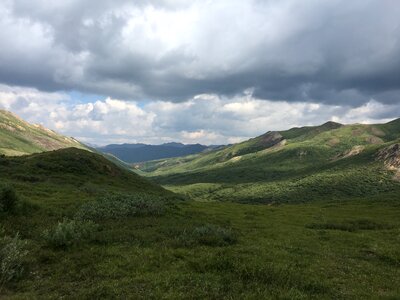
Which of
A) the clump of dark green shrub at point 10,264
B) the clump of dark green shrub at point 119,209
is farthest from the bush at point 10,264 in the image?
the clump of dark green shrub at point 119,209

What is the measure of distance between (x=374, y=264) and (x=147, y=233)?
50.3 ft

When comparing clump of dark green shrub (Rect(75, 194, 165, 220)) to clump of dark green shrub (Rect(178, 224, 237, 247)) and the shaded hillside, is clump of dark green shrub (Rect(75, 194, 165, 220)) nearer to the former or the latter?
clump of dark green shrub (Rect(178, 224, 237, 247))

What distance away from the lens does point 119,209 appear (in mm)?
35719

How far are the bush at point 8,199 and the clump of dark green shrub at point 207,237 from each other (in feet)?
45.6

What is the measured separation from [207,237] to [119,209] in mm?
13365

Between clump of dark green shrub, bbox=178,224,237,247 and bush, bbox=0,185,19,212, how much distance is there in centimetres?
1391

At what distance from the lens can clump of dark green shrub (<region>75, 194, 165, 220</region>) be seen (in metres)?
32.5

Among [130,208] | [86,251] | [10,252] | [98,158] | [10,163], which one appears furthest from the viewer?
[98,158]

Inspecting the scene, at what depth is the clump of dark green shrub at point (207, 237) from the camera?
24453 millimetres

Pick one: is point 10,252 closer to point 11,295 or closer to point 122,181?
point 11,295

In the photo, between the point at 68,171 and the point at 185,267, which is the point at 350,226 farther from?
the point at 68,171

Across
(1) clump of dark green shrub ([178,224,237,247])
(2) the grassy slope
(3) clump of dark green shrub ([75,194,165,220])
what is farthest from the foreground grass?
(3) clump of dark green shrub ([75,194,165,220])

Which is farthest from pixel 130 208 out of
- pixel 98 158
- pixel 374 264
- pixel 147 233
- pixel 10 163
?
pixel 98 158

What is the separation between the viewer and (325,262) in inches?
880
